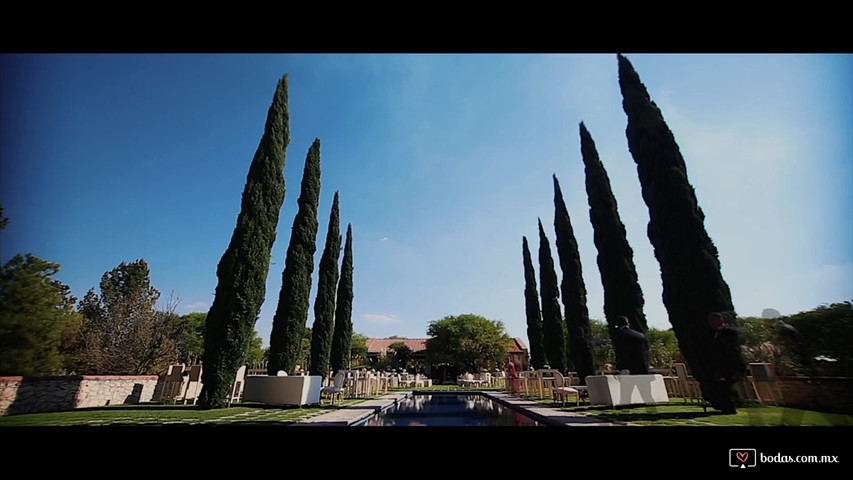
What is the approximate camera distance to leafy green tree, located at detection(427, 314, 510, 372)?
25.1 metres

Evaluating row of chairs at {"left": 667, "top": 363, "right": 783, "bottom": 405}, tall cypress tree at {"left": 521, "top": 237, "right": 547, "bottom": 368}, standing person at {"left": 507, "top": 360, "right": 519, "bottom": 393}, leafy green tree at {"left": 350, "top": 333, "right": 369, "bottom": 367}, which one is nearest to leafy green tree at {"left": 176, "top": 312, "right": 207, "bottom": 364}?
leafy green tree at {"left": 350, "top": 333, "right": 369, "bottom": 367}

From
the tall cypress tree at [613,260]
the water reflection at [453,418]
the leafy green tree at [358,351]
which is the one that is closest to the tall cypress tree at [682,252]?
the tall cypress tree at [613,260]

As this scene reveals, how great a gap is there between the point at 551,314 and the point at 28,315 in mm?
14468

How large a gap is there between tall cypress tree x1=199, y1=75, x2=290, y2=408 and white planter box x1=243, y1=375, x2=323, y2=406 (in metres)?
0.56

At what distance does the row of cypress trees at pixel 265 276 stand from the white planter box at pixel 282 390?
0.56 m

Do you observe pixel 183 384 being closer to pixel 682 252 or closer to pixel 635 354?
pixel 635 354

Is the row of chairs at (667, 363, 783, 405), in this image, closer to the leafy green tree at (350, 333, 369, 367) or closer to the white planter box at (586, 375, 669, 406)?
the white planter box at (586, 375, 669, 406)

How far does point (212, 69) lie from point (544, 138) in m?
5.63

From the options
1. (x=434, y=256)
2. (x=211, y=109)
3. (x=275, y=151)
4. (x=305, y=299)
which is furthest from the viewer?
(x=305, y=299)

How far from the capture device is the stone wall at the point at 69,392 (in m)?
4.46
